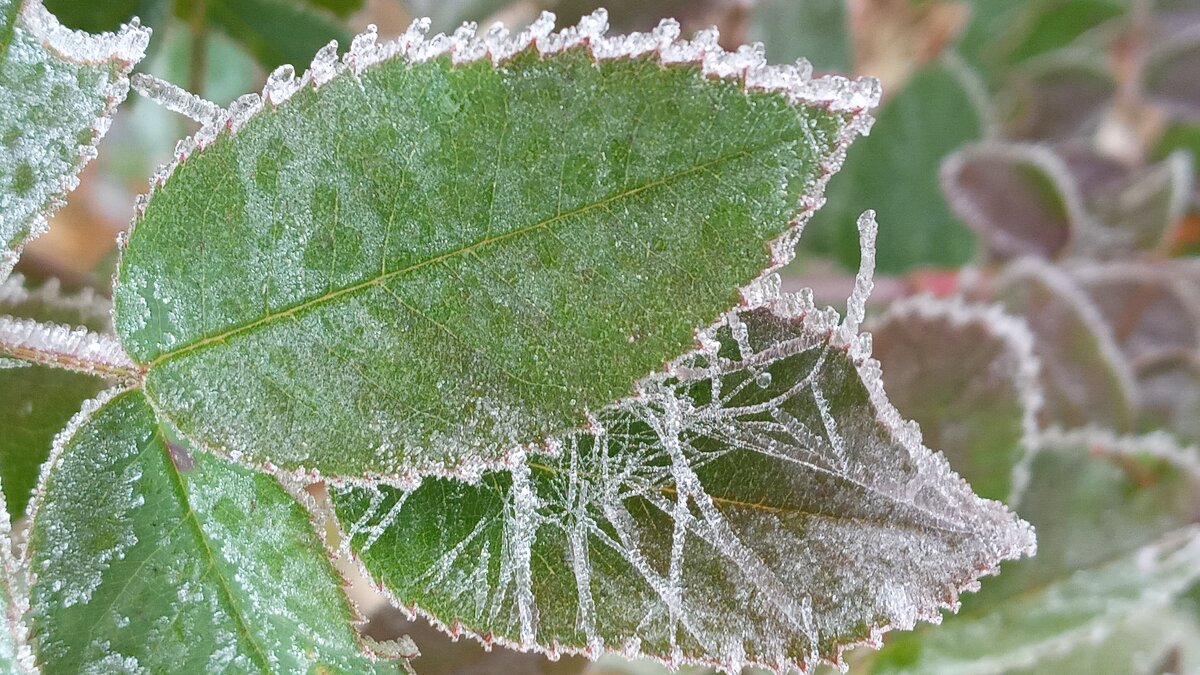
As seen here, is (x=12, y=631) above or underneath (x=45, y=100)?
underneath

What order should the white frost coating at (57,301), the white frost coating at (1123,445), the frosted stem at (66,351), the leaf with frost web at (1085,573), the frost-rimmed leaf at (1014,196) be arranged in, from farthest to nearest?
the frost-rimmed leaf at (1014,196), the white frost coating at (1123,445), the leaf with frost web at (1085,573), the white frost coating at (57,301), the frosted stem at (66,351)

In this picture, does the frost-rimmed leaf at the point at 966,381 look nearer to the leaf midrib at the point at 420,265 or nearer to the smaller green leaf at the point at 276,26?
the leaf midrib at the point at 420,265

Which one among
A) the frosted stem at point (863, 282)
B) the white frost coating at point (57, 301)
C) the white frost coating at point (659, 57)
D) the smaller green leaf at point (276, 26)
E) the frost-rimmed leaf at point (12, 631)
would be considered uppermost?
the smaller green leaf at point (276, 26)

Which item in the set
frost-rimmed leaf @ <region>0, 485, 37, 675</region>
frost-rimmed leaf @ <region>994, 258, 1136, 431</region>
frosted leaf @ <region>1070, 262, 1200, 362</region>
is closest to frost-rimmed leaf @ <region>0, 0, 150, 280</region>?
frost-rimmed leaf @ <region>0, 485, 37, 675</region>

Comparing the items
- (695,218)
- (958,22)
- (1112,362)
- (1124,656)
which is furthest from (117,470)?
(958,22)

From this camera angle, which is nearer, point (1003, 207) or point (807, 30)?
point (1003, 207)

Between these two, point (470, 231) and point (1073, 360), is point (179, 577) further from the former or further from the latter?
point (1073, 360)

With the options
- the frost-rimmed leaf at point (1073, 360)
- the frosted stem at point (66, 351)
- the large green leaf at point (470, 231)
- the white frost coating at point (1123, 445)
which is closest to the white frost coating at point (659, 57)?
the large green leaf at point (470, 231)

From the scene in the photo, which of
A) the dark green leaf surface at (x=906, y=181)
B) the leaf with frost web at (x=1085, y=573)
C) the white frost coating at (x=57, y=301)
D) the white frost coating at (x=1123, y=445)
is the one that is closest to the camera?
the white frost coating at (x=57, y=301)

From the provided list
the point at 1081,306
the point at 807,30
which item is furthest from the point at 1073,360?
the point at 807,30
